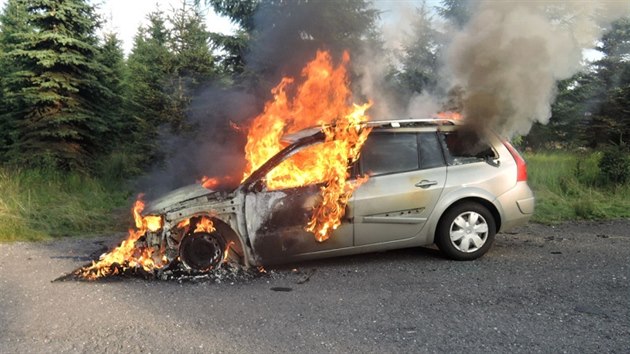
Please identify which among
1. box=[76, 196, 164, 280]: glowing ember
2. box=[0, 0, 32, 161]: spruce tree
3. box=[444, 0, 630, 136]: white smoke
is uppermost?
box=[0, 0, 32, 161]: spruce tree

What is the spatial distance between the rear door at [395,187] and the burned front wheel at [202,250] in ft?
4.84

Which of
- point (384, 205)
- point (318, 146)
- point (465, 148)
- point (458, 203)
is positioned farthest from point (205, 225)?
point (465, 148)

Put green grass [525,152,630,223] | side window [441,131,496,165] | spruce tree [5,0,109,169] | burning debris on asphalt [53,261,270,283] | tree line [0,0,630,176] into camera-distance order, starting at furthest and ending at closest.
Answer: spruce tree [5,0,109,169], tree line [0,0,630,176], green grass [525,152,630,223], side window [441,131,496,165], burning debris on asphalt [53,261,270,283]

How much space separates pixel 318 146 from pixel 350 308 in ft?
6.25

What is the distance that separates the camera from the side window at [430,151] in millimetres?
5562

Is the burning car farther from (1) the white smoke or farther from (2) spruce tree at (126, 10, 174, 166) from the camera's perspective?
(2) spruce tree at (126, 10, 174, 166)

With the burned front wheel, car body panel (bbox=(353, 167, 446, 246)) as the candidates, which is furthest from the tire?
the burned front wheel

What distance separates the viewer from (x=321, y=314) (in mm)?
4055

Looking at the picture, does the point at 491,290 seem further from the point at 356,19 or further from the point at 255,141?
the point at 356,19

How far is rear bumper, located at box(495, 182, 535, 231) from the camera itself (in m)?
5.61

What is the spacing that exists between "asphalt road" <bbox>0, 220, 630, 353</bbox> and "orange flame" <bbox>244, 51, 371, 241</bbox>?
0.78 m

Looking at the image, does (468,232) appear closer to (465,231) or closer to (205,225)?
(465,231)

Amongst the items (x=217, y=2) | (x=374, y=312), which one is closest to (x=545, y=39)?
(x=374, y=312)

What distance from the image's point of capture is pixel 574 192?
1012 centimetres
